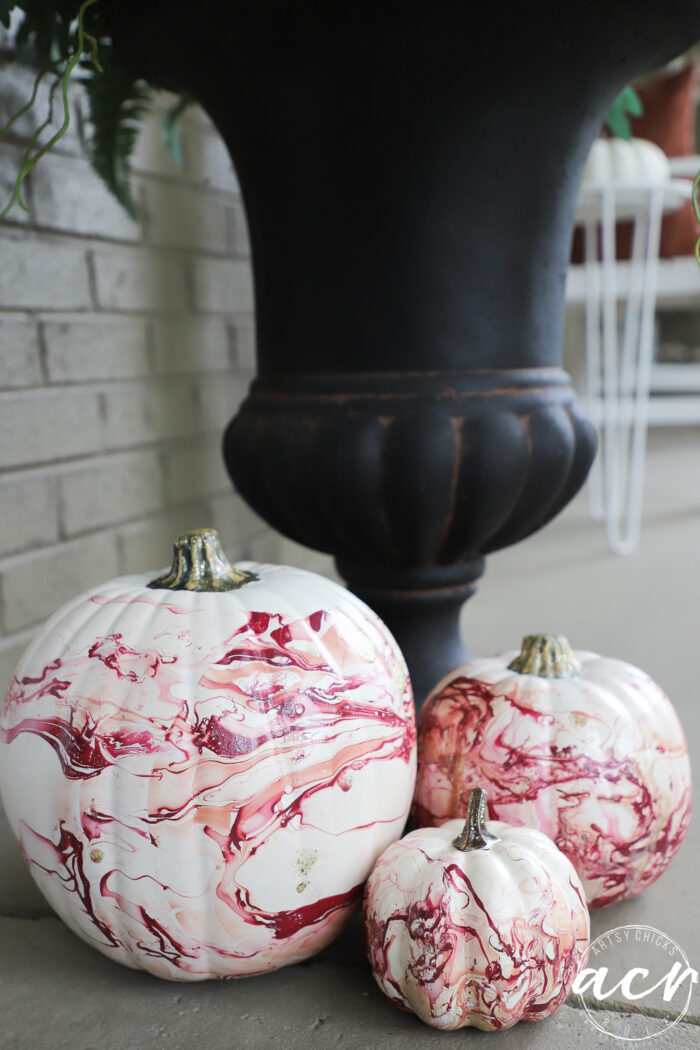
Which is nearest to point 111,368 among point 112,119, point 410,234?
point 112,119

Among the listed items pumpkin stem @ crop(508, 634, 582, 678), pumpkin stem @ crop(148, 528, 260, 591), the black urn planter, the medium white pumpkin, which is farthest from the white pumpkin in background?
the medium white pumpkin

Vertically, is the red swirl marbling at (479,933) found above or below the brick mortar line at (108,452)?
below

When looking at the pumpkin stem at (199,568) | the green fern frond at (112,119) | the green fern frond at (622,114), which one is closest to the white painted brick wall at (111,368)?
the green fern frond at (112,119)

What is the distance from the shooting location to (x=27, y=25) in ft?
2.93

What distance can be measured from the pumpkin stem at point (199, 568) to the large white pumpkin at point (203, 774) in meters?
0.01

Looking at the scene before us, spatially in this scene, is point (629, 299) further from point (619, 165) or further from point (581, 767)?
point (581, 767)

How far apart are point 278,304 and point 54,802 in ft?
1.84

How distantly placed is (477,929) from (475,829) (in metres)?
0.06

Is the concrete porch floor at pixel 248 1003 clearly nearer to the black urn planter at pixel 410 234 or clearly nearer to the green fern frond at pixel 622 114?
the black urn planter at pixel 410 234

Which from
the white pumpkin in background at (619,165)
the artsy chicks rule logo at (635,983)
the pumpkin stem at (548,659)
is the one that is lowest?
the artsy chicks rule logo at (635,983)

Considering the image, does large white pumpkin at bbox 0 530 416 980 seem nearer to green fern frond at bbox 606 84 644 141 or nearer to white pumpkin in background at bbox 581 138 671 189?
green fern frond at bbox 606 84 644 141

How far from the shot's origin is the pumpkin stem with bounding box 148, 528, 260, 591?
690 mm

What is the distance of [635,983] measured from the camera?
26.3 inches

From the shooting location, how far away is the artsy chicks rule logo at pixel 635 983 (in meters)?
0.63
